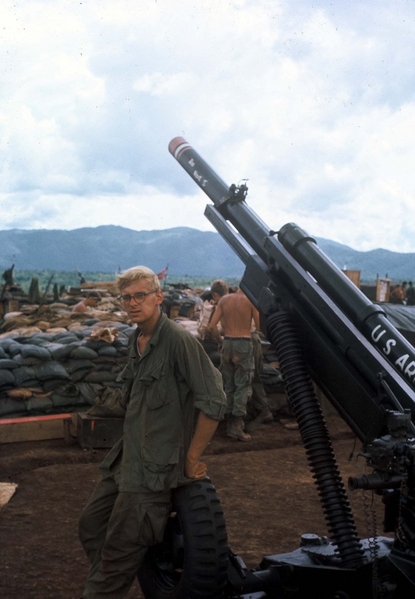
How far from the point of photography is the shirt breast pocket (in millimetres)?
3309

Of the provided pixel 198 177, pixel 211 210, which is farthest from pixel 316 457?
pixel 198 177

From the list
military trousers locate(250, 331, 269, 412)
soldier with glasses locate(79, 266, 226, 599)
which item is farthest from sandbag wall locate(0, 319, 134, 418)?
soldier with glasses locate(79, 266, 226, 599)

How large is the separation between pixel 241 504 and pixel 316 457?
2642 millimetres

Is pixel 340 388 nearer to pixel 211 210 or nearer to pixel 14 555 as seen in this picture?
pixel 211 210

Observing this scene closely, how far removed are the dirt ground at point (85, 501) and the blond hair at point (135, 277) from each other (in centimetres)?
155

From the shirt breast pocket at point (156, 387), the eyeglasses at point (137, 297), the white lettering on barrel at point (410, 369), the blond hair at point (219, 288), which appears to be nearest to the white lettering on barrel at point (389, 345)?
the white lettering on barrel at point (410, 369)

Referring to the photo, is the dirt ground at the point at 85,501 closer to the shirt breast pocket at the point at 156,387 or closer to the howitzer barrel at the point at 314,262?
the howitzer barrel at the point at 314,262

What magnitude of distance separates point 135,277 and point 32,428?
194 inches

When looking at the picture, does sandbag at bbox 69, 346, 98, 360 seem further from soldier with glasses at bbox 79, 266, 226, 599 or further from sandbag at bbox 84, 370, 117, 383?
soldier with glasses at bbox 79, 266, 226, 599

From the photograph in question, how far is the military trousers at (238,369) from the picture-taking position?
8492mm

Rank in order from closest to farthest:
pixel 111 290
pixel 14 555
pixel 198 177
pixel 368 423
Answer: pixel 368 423 < pixel 14 555 < pixel 198 177 < pixel 111 290

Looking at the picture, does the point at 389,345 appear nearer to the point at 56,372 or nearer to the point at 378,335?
the point at 378,335

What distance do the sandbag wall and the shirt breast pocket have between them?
4845mm

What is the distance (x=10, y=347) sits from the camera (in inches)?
347
